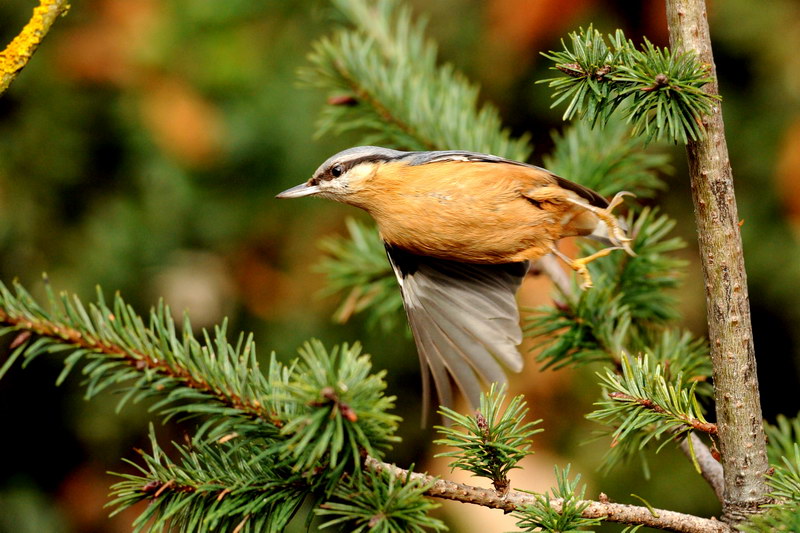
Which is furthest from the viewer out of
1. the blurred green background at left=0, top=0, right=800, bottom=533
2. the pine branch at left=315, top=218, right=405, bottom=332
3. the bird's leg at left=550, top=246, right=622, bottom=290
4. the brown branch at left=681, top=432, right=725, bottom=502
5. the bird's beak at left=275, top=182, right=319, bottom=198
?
the blurred green background at left=0, top=0, right=800, bottom=533

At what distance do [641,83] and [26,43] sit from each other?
79 centimetres

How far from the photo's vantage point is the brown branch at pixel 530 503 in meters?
0.94

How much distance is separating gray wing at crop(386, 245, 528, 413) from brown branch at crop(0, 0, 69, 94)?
0.74 m

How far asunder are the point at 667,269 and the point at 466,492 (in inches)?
30.6

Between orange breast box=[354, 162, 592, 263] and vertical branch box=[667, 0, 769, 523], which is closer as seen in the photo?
vertical branch box=[667, 0, 769, 523]

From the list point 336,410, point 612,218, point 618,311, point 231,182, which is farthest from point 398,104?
point 231,182

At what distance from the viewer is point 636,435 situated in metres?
1.35

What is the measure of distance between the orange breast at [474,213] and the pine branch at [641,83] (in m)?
0.41

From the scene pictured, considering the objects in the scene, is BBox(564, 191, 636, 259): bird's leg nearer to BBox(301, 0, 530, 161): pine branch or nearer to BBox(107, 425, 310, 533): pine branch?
BBox(301, 0, 530, 161): pine branch

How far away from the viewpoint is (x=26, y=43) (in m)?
1.04

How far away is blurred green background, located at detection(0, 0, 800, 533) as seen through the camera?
2.42 meters

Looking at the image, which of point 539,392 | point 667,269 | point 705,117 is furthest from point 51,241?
point 705,117

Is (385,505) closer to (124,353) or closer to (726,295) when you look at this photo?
(124,353)

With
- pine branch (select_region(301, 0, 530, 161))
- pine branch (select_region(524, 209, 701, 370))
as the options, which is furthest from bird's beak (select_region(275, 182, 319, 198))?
pine branch (select_region(524, 209, 701, 370))
